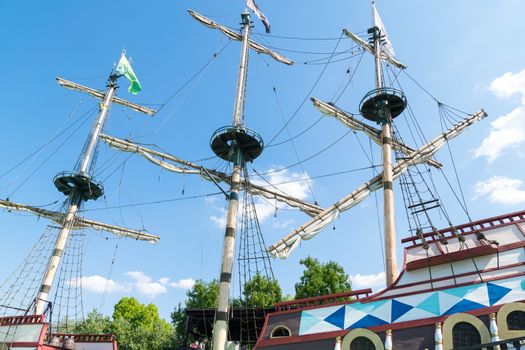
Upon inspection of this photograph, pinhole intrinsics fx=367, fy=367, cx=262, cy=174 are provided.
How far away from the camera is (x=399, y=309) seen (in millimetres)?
8695

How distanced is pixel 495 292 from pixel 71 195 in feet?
67.6

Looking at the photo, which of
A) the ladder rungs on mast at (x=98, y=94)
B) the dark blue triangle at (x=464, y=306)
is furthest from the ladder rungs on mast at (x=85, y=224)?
the dark blue triangle at (x=464, y=306)

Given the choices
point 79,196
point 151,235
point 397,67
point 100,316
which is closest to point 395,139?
point 397,67

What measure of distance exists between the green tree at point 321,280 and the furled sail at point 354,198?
14.1m

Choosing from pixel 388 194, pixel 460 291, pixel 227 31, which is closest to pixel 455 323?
pixel 460 291

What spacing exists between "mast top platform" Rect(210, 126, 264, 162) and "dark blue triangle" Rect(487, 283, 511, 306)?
34.3ft

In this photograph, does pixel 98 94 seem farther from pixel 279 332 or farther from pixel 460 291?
pixel 460 291

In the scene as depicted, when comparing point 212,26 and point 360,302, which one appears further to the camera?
point 212,26

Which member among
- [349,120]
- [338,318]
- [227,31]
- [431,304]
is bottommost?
[338,318]

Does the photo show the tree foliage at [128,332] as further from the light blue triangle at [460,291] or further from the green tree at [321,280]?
the light blue triangle at [460,291]

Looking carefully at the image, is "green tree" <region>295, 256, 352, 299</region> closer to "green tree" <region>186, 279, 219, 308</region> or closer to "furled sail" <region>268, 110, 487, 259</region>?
"green tree" <region>186, 279, 219, 308</region>

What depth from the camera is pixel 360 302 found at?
938 centimetres

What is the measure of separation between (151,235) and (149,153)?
6836mm

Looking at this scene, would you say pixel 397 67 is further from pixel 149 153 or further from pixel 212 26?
pixel 149 153
